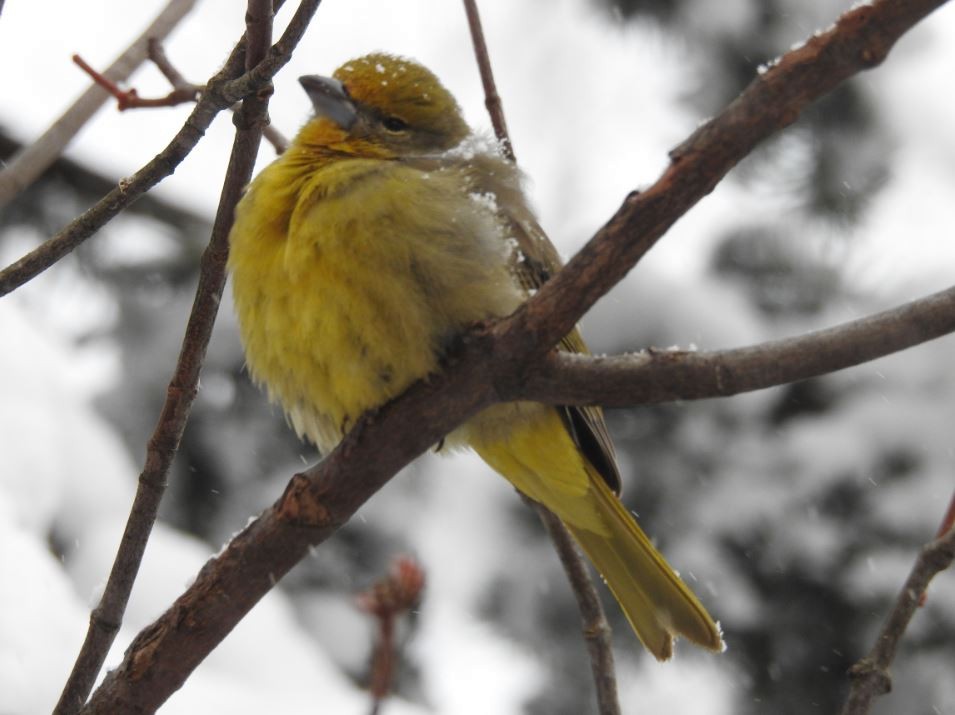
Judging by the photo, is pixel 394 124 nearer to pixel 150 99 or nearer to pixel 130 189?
pixel 150 99

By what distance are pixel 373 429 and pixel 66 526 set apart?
2065 millimetres

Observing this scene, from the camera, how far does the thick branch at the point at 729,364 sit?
73.8 inches

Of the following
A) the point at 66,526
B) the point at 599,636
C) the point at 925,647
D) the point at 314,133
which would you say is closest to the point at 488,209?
the point at 314,133

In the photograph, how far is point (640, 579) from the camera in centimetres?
321

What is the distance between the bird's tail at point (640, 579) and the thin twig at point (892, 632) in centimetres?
90

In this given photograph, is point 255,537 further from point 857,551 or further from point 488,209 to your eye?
point 857,551

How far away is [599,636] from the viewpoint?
2863 mm

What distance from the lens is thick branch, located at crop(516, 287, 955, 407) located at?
6.15ft

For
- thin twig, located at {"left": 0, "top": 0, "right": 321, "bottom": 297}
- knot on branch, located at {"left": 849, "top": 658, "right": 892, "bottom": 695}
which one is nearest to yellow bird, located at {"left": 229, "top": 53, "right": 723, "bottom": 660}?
thin twig, located at {"left": 0, "top": 0, "right": 321, "bottom": 297}

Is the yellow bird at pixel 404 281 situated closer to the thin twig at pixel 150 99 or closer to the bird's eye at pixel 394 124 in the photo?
the bird's eye at pixel 394 124

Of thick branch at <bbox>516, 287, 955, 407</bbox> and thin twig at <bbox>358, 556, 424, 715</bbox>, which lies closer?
thick branch at <bbox>516, 287, 955, 407</bbox>

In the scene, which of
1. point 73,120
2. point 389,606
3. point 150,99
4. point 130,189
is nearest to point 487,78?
point 150,99

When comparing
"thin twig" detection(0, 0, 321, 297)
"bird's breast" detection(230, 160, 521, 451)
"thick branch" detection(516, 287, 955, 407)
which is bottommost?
"thick branch" detection(516, 287, 955, 407)

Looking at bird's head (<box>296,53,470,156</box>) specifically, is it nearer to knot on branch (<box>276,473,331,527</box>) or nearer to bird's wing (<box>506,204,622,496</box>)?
bird's wing (<box>506,204,622,496</box>)
